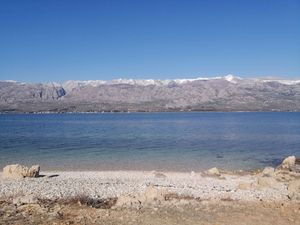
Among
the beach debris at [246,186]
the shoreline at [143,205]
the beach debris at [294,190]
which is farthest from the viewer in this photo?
the beach debris at [246,186]

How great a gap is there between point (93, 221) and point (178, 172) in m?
21.8

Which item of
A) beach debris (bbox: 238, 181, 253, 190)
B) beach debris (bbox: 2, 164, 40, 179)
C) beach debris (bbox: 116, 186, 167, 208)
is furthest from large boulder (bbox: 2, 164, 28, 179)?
beach debris (bbox: 238, 181, 253, 190)

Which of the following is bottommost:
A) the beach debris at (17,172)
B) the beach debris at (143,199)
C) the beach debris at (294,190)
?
the beach debris at (17,172)

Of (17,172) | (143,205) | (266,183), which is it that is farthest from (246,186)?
(17,172)

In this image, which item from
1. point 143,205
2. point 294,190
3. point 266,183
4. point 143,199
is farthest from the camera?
point 266,183

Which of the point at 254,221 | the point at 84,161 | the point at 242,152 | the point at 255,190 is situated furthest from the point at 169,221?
the point at 242,152

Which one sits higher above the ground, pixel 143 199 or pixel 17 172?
pixel 143 199

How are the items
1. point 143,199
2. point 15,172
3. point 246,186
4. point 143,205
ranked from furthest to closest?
point 15,172
point 246,186
point 143,199
point 143,205

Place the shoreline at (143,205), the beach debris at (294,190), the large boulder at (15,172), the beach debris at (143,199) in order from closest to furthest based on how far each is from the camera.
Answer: the shoreline at (143,205) → the beach debris at (143,199) → the beach debris at (294,190) → the large boulder at (15,172)

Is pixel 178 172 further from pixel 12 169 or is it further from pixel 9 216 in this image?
pixel 9 216

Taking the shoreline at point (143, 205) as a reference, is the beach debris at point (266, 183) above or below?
below

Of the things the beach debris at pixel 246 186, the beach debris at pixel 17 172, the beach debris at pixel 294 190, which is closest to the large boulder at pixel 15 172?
the beach debris at pixel 17 172

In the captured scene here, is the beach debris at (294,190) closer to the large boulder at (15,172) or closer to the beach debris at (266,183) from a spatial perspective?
the beach debris at (266,183)

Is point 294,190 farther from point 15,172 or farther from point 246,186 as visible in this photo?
point 15,172
